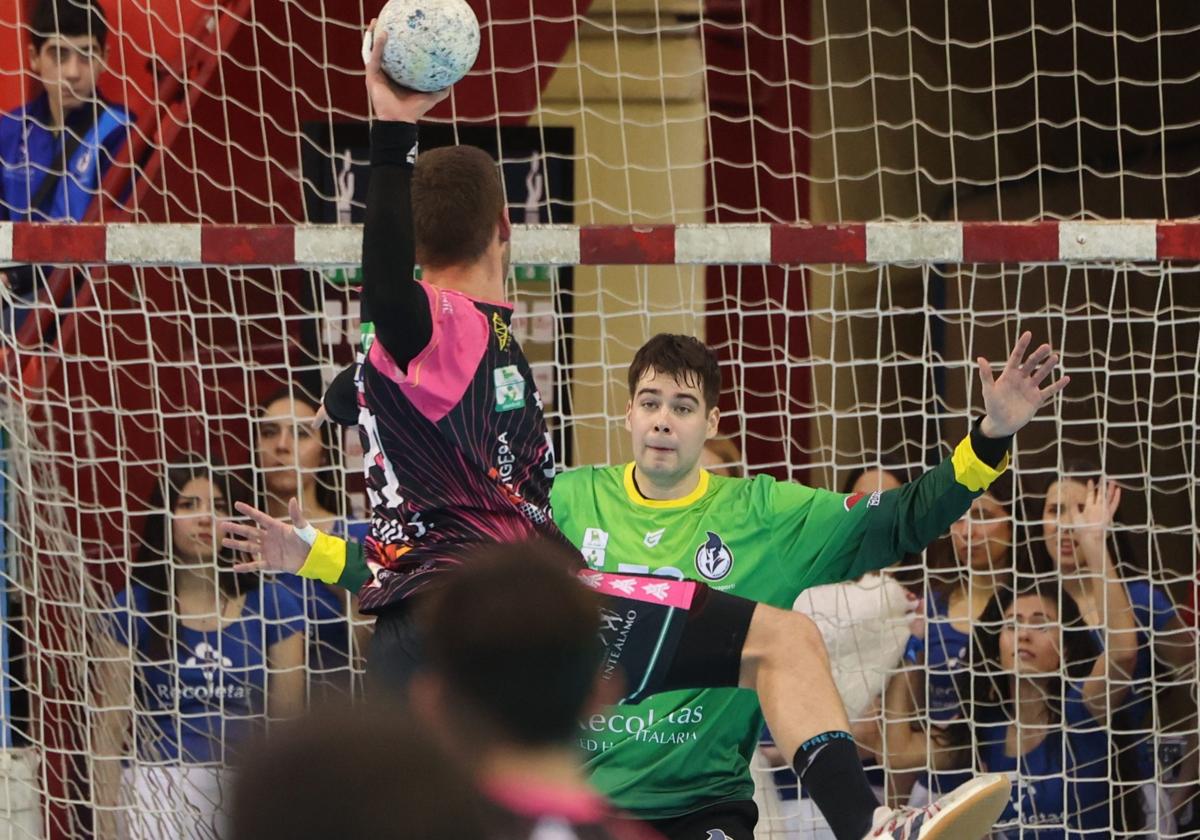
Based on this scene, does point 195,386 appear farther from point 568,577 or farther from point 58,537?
point 568,577

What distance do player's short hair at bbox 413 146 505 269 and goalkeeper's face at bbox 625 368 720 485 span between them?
1008 mm

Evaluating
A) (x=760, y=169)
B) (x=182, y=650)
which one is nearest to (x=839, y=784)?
(x=182, y=650)

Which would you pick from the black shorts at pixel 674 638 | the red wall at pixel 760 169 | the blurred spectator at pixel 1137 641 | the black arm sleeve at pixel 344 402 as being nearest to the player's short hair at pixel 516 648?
the black shorts at pixel 674 638

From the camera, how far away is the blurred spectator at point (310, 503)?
5781mm

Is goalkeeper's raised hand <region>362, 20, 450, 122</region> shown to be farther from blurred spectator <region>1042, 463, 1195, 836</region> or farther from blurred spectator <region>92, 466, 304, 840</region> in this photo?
blurred spectator <region>1042, 463, 1195, 836</region>

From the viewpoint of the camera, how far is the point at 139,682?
581cm

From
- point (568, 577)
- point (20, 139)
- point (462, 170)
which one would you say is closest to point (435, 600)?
point (568, 577)

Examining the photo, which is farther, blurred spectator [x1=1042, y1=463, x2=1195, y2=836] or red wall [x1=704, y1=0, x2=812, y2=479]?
red wall [x1=704, y1=0, x2=812, y2=479]

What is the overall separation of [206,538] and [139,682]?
0.51 m

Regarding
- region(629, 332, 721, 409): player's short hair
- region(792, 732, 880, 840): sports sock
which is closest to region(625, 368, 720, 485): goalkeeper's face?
region(629, 332, 721, 409): player's short hair

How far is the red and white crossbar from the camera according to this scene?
4.89m

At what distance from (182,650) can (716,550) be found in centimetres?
204

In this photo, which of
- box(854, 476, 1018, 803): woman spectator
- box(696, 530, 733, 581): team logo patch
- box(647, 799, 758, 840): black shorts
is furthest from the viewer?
box(854, 476, 1018, 803): woman spectator

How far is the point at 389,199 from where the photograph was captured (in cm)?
344
